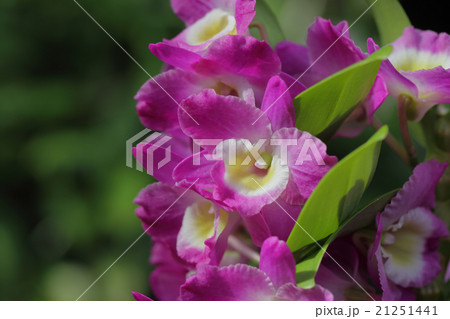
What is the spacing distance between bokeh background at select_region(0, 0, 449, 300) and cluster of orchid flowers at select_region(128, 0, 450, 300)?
2.40 ft

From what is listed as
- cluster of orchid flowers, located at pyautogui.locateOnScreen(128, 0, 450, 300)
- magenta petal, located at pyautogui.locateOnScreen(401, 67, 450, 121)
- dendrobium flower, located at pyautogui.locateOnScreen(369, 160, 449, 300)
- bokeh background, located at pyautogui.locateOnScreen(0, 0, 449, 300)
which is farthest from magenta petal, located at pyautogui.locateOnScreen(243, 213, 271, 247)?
bokeh background, located at pyautogui.locateOnScreen(0, 0, 449, 300)

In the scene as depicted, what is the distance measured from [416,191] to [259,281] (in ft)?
0.61

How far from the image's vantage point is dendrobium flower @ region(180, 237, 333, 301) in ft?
1.72

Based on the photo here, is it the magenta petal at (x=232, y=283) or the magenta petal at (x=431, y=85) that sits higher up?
the magenta petal at (x=431, y=85)

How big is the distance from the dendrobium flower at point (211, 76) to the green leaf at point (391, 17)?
0.17m

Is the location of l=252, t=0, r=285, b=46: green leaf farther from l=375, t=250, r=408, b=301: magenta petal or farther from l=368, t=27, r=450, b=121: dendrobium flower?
l=375, t=250, r=408, b=301: magenta petal

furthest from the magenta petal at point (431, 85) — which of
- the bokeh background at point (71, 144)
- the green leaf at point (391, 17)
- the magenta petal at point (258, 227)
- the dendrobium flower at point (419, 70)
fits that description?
the bokeh background at point (71, 144)

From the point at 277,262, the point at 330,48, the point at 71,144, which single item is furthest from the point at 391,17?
the point at 71,144

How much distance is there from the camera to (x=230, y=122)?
562mm

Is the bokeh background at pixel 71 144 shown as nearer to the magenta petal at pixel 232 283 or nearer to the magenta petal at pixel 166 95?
the magenta petal at pixel 166 95

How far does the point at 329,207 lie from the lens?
528mm

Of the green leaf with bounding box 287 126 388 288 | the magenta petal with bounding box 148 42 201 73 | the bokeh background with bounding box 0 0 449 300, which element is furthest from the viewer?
the bokeh background with bounding box 0 0 449 300

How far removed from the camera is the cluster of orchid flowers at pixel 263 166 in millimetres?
550
